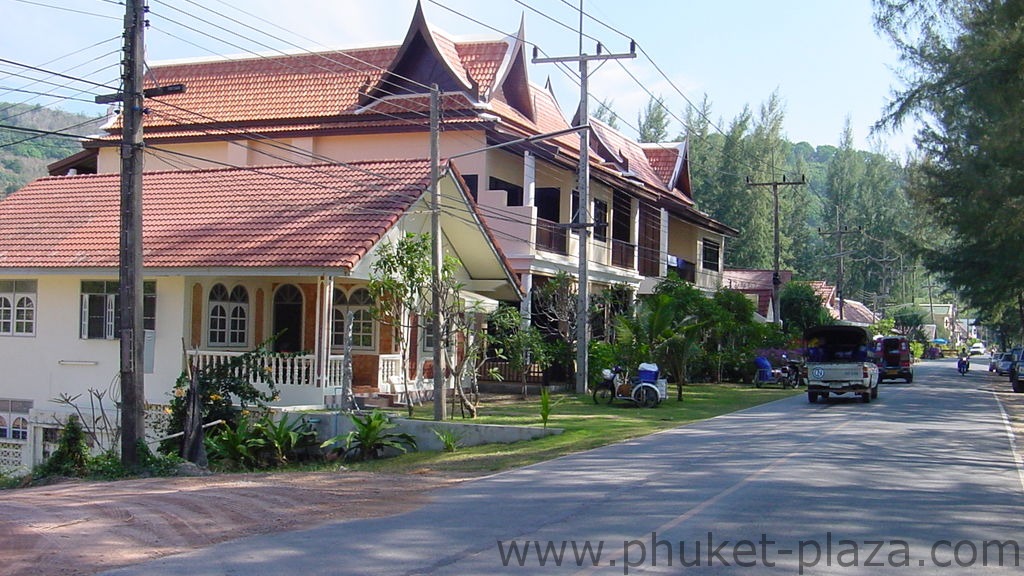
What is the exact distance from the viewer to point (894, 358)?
44406 mm

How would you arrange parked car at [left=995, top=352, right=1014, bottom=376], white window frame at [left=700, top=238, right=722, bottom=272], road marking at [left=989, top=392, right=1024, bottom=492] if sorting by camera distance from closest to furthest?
road marking at [left=989, top=392, right=1024, bottom=492], white window frame at [left=700, top=238, right=722, bottom=272], parked car at [left=995, top=352, right=1014, bottom=376]

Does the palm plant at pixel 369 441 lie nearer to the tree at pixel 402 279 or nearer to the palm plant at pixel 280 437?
the palm plant at pixel 280 437

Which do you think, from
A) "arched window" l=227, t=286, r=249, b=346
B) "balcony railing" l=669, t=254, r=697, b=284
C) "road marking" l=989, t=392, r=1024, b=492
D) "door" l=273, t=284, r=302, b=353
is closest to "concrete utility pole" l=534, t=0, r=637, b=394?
"door" l=273, t=284, r=302, b=353

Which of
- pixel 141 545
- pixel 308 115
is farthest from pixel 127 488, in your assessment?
pixel 308 115

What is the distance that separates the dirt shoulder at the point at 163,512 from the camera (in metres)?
9.09

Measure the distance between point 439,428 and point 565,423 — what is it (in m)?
3.26

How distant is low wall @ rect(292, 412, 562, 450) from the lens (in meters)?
19.5

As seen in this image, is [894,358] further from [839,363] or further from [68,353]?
[68,353]

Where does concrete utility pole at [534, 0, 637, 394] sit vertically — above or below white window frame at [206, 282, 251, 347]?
above

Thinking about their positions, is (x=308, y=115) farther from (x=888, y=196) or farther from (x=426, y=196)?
(x=888, y=196)

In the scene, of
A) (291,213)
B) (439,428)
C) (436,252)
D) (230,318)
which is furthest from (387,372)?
(439,428)

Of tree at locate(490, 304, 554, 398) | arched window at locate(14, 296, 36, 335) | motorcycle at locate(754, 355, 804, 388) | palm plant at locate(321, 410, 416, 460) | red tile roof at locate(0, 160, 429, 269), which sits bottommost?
Answer: palm plant at locate(321, 410, 416, 460)

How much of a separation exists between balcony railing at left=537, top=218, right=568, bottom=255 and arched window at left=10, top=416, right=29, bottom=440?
16.1 metres

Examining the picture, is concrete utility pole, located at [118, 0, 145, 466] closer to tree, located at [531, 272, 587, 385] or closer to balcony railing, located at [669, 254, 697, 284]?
tree, located at [531, 272, 587, 385]
